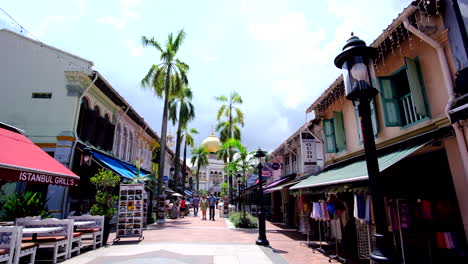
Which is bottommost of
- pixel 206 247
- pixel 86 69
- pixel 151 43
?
pixel 206 247

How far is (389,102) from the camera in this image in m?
6.76

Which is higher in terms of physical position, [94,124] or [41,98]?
[41,98]

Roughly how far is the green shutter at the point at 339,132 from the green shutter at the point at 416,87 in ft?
13.1

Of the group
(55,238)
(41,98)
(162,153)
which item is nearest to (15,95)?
(41,98)

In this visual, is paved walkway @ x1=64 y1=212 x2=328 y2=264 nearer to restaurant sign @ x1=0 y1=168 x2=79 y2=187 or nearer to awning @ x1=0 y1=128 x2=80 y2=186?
restaurant sign @ x1=0 y1=168 x2=79 y2=187

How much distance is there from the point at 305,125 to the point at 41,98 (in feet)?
42.2

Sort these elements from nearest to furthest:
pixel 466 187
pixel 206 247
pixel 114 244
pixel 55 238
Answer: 1. pixel 466 187
2. pixel 55 238
3. pixel 206 247
4. pixel 114 244

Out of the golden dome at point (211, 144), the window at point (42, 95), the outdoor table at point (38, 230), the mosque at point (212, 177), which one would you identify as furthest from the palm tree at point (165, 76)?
the mosque at point (212, 177)

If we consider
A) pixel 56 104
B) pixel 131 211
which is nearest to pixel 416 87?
pixel 131 211

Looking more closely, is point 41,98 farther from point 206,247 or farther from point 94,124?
point 206,247

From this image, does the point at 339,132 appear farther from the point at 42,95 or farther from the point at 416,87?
the point at 42,95

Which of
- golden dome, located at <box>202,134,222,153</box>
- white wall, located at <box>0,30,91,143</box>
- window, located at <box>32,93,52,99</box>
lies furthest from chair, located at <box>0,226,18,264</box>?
golden dome, located at <box>202,134,222,153</box>

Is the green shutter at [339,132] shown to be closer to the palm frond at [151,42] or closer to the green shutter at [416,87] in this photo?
the green shutter at [416,87]

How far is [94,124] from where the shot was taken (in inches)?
538
